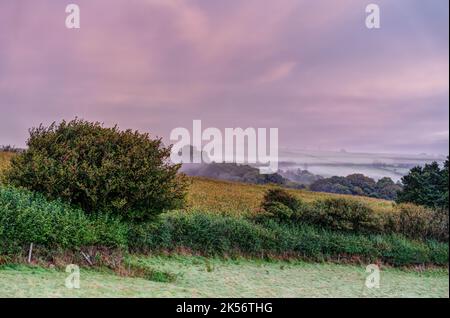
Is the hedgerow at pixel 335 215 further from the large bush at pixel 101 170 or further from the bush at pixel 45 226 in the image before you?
the bush at pixel 45 226

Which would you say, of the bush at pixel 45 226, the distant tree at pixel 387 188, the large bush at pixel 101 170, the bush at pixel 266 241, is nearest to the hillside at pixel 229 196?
the distant tree at pixel 387 188

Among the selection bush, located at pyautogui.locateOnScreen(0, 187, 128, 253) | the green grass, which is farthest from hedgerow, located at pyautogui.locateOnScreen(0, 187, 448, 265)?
the green grass

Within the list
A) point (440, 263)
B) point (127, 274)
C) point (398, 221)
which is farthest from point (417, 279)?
point (127, 274)

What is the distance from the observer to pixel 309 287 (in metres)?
10.9

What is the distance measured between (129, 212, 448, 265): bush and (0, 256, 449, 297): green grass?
0.47 metres

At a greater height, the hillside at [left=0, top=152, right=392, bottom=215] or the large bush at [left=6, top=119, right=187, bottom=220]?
the large bush at [left=6, top=119, right=187, bottom=220]

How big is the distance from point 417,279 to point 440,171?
9.32m

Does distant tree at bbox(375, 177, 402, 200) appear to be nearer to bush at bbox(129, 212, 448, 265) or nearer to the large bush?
bush at bbox(129, 212, 448, 265)

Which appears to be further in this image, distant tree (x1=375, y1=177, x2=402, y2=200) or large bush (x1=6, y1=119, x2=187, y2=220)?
distant tree (x1=375, y1=177, x2=402, y2=200)

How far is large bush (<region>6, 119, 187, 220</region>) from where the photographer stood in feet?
39.4

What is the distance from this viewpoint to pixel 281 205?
15328 millimetres

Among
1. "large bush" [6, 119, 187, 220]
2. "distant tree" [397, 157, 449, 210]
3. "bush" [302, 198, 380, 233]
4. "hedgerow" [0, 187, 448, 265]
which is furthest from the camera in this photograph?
"distant tree" [397, 157, 449, 210]

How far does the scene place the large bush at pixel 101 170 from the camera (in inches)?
473
